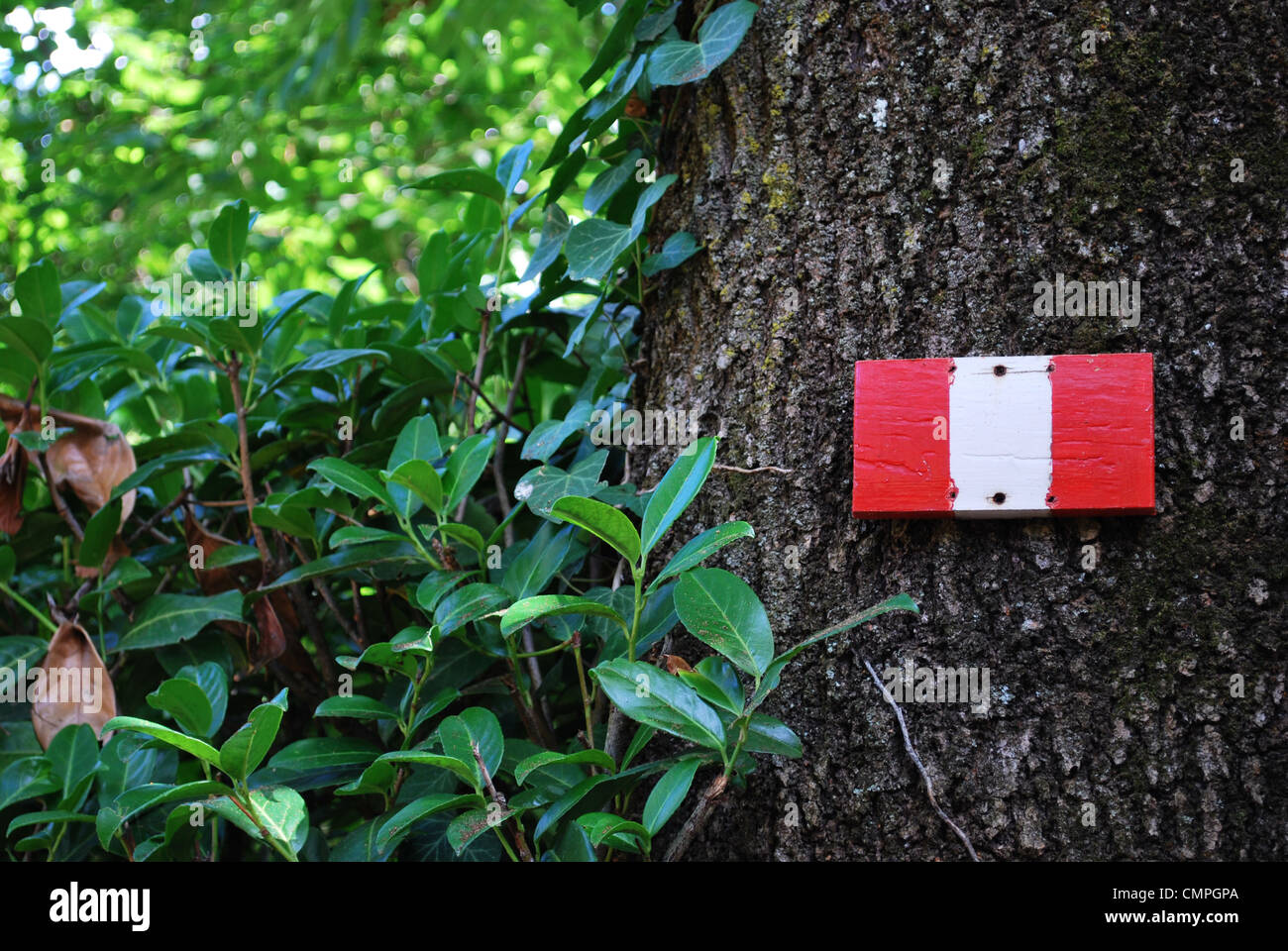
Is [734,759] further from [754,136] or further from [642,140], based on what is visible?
[642,140]

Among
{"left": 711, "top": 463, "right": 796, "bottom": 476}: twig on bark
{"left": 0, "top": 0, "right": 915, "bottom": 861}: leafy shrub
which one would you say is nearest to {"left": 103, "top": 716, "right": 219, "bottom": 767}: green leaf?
{"left": 0, "top": 0, "right": 915, "bottom": 861}: leafy shrub

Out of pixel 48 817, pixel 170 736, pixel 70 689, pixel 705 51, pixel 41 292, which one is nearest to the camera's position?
pixel 170 736

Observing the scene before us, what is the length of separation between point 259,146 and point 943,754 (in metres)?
4.50

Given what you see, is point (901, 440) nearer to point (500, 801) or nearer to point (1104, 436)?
point (1104, 436)

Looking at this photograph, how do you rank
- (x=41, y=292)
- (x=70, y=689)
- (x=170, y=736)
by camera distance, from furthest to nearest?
(x=41, y=292), (x=70, y=689), (x=170, y=736)

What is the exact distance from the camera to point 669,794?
95cm

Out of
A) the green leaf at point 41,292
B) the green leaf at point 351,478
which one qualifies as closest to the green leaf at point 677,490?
the green leaf at point 351,478

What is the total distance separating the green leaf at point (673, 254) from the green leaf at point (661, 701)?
57cm

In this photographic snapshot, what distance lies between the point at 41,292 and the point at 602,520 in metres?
1.04

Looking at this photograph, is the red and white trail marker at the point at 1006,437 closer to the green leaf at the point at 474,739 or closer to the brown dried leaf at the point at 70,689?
the green leaf at the point at 474,739

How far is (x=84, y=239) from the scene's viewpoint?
488 centimetres

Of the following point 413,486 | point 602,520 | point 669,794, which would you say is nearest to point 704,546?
point 602,520

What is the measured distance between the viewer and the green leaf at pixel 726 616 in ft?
3.11
